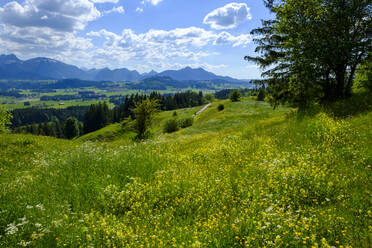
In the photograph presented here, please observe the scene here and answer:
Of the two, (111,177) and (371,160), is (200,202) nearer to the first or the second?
(111,177)

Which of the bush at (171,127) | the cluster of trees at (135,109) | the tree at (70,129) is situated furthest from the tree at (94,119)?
the bush at (171,127)

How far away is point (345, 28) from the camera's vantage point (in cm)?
1511

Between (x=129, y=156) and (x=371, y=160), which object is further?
(x=129, y=156)

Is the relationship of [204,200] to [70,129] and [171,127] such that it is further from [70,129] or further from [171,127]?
[70,129]

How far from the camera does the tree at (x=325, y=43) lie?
14719mm

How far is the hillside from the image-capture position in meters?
4.27

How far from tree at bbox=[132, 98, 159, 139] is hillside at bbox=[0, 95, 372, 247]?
1018 inches

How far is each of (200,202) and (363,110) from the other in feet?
41.4

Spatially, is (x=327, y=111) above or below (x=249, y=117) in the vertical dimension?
above

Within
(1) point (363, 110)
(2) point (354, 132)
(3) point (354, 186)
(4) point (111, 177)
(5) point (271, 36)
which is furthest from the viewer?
(5) point (271, 36)

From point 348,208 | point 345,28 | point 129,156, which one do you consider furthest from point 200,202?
point 345,28

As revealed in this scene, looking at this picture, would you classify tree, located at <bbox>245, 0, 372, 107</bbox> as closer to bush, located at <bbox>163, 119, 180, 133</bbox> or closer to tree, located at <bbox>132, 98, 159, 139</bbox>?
tree, located at <bbox>132, 98, 159, 139</bbox>

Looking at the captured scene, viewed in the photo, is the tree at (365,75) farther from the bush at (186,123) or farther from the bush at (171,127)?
the bush at (186,123)

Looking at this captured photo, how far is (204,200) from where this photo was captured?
5.98 m
